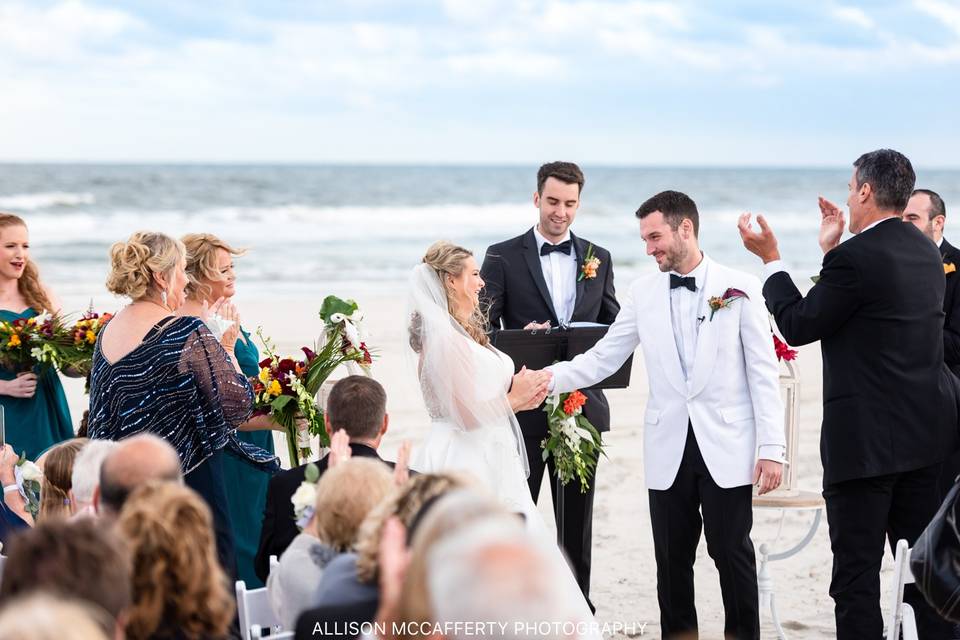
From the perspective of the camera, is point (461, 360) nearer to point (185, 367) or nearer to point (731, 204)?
point (185, 367)

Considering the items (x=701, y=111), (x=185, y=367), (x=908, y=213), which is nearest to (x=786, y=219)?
(x=701, y=111)

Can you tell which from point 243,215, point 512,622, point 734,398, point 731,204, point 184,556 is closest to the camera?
point 512,622

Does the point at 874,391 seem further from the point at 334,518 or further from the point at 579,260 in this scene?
the point at 334,518

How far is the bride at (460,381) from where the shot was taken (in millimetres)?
4875

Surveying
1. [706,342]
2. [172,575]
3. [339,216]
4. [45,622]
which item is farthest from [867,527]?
[339,216]

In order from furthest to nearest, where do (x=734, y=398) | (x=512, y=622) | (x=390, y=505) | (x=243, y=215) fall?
(x=243, y=215) < (x=734, y=398) < (x=390, y=505) < (x=512, y=622)

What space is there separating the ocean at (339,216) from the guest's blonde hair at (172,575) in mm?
16829

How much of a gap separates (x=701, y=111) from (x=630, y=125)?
11.5ft

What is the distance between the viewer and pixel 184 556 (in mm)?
2504

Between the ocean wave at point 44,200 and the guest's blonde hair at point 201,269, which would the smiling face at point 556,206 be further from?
the ocean wave at point 44,200

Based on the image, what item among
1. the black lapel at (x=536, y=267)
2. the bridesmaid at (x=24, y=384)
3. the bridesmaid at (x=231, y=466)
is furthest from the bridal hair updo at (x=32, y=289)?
the black lapel at (x=536, y=267)

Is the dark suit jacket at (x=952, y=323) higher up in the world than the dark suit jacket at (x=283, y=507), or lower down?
higher up

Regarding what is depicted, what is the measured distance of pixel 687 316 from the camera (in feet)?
16.1

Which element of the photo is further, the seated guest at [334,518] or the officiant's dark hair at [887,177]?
the officiant's dark hair at [887,177]
